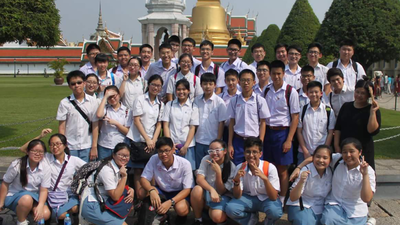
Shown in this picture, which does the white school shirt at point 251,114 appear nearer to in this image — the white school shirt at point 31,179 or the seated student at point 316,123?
the seated student at point 316,123

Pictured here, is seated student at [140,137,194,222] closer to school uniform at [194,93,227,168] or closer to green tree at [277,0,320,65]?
school uniform at [194,93,227,168]

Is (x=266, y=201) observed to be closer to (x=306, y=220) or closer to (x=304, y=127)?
(x=306, y=220)

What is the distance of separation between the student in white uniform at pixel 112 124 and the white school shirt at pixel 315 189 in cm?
223

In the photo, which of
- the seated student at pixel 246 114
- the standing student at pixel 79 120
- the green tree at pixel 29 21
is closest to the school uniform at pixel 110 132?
the standing student at pixel 79 120

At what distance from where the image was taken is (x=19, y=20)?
7.39 metres

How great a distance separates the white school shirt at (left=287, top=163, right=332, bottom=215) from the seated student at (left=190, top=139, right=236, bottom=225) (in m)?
0.71

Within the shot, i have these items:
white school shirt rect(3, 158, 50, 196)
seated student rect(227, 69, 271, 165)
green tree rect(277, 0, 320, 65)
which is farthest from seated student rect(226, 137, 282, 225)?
green tree rect(277, 0, 320, 65)

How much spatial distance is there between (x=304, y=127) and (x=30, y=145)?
10.2 feet

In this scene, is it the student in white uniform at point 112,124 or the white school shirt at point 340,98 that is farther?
the white school shirt at point 340,98

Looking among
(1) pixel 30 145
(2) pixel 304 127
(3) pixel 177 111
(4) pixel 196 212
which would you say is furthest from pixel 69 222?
(2) pixel 304 127

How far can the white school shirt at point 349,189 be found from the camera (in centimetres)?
412

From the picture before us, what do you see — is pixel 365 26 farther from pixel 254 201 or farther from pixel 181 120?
pixel 254 201

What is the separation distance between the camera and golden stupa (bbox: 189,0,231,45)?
37.3m

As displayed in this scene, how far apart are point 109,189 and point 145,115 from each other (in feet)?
3.63
